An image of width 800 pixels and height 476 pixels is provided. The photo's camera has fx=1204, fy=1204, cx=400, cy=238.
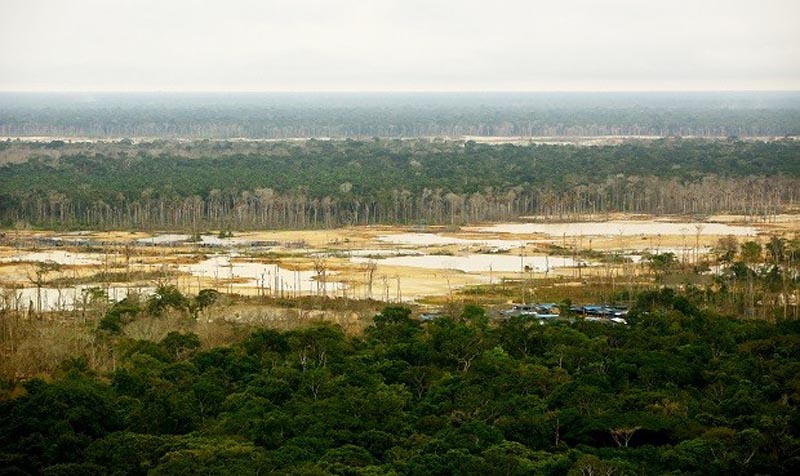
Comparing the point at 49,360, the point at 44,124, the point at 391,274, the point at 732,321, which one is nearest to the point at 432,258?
the point at 391,274

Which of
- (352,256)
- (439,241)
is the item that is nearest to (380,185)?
(439,241)

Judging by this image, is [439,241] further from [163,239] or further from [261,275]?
[261,275]

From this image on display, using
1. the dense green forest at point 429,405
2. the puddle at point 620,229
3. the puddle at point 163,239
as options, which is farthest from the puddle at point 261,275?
the puddle at point 620,229

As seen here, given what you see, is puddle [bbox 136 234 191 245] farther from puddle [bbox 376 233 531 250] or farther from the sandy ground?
A: puddle [bbox 376 233 531 250]

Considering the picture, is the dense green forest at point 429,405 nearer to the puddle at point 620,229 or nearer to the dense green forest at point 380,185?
the puddle at point 620,229

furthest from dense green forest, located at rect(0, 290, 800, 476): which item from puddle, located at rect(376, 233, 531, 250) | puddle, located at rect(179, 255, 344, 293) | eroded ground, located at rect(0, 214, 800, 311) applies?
puddle, located at rect(376, 233, 531, 250)

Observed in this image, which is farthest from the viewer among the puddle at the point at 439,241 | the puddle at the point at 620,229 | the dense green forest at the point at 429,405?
the puddle at the point at 620,229
